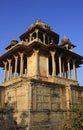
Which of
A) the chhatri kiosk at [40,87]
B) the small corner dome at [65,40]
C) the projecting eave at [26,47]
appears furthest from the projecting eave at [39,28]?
the projecting eave at [26,47]

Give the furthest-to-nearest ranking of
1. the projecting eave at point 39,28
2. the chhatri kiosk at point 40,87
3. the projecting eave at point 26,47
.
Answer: the projecting eave at point 39,28
the projecting eave at point 26,47
the chhatri kiosk at point 40,87

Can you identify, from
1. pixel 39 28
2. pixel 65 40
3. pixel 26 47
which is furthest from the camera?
pixel 65 40

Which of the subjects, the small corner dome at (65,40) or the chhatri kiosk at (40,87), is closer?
the chhatri kiosk at (40,87)

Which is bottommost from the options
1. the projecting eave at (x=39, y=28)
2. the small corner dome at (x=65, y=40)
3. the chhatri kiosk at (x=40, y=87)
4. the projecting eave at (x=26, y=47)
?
the chhatri kiosk at (x=40, y=87)

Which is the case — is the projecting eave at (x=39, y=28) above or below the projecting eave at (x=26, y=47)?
above

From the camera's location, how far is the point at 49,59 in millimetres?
26547

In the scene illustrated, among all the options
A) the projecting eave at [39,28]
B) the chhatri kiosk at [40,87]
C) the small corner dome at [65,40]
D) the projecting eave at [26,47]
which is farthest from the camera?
the small corner dome at [65,40]

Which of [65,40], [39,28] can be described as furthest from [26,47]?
[65,40]

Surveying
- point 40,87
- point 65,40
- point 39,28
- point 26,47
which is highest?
point 39,28

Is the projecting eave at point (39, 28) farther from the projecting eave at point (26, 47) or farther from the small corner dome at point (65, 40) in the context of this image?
the projecting eave at point (26, 47)

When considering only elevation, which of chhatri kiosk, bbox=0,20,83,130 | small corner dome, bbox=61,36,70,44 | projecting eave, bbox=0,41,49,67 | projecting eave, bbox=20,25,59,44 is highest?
projecting eave, bbox=20,25,59,44

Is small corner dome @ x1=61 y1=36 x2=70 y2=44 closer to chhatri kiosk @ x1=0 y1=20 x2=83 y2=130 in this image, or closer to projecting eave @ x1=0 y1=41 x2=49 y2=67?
chhatri kiosk @ x1=0 y1=20 x2=83 y2=130

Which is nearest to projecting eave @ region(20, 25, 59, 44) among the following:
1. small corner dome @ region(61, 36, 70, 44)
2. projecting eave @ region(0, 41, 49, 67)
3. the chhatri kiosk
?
the chhatri kiosk

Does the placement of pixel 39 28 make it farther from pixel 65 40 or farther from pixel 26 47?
pixel 65 40
